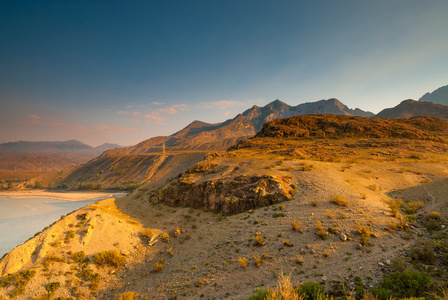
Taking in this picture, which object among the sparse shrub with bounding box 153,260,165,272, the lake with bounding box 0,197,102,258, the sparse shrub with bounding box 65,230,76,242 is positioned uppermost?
the sparse shrub with bounding box 65,230,76,242

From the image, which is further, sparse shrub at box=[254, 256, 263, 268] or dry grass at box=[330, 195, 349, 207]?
dry grass at box=[330, 195, 349, 207]

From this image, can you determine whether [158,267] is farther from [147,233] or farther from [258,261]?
[258,261]

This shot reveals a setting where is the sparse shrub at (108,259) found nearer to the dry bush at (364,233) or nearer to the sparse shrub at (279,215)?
the sparse shrub at (279,215)

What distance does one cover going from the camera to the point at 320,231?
10352 mm

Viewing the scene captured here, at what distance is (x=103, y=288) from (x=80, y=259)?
3.18 meters

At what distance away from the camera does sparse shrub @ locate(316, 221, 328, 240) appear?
1018 centimetres

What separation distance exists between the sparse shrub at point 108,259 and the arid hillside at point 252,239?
66 mm

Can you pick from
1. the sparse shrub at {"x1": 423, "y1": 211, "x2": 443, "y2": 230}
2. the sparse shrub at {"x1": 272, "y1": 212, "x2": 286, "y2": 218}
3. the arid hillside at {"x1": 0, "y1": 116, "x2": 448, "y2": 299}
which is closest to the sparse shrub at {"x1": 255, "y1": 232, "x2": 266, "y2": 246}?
the arid hillside at {"x1": 0, "y1": 116, "x2": 448, "y2": 299}

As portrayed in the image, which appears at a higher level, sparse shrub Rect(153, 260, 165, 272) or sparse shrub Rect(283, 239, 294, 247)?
sparse shrub Rect(283, 239, 294, 247)

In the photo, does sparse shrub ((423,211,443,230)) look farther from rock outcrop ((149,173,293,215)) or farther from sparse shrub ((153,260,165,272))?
sparse shrub ((153,260,165,272))

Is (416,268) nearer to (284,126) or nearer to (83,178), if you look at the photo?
(284,126)

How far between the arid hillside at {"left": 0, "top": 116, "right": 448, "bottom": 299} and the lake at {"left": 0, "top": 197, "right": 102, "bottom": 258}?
115ft

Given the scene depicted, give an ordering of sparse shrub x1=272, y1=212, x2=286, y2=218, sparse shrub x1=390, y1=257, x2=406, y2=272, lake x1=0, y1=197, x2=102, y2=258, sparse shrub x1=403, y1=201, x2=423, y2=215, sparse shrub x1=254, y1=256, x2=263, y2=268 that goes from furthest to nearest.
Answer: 1. lake x1=0, y1=197, x2=102, y2=258
2. sparse shrub x1=272, y1=212, x2=286, y2=218
3. sparse shrub x1=403, y1=201, x2=423, y2=215
4. sparse shrub x1=254, y1=256, x2=263, y2=268
5. sparse shrub x1=390, y1=257, x2=406, y2=272

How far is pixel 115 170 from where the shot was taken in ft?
305
